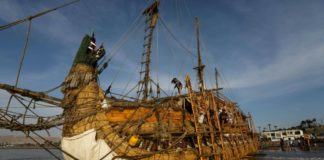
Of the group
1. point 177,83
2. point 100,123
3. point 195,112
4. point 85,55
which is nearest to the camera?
point 100,123

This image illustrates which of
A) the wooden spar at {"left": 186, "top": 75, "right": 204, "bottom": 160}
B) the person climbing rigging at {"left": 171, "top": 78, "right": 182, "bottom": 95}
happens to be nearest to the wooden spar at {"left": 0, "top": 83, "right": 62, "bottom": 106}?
the wooden spar at {"left": 186, "top": 75, "right": 204, "bottom": 160}

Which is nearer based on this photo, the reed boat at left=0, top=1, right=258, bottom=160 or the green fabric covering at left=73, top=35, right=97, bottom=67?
the reed boat at left=0, top=1, right=258, bottom=160

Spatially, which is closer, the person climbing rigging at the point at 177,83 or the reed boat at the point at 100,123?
the reed boat at the point at 100,123

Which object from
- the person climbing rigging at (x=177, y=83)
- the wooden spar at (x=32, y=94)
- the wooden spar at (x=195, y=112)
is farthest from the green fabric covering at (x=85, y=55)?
the person climbing rigging at (x=177, y=83)

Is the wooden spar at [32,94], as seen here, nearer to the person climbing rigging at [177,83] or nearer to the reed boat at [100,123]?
the reed boat at [100,123]

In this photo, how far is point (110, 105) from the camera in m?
12.6

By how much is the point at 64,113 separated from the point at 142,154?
4287mm

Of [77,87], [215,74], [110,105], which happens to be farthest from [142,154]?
[215,74]

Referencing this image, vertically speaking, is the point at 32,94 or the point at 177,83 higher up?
the point at 177,83

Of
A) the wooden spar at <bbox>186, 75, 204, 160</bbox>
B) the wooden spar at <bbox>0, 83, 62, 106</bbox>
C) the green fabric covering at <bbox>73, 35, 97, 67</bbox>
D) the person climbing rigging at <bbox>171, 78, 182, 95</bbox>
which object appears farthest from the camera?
the person climbing rigging at <bbox>171, 78, 182, 95</bbox>

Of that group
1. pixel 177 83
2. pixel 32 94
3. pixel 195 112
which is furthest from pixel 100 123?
pixel 177 83

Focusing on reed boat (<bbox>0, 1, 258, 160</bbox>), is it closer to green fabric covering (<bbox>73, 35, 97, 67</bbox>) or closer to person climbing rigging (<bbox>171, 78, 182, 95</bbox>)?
green fabric covering (<bbox>73, 35, 97, 67</bbox>)

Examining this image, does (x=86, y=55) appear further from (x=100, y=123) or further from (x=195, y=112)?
(x=195, y=112)

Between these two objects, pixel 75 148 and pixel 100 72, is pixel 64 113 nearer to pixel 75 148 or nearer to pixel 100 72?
pixel 75 148
